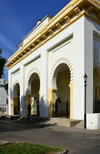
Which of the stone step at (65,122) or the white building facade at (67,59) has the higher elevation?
the white building facade at (67,59)

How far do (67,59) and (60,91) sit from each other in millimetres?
7682

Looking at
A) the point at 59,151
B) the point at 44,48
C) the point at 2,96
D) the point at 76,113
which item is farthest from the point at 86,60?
the point at 2,96

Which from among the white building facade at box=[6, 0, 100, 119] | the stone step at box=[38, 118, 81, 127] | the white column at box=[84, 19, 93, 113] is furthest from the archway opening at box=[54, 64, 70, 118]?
the white column at box=[84, 19, 93, 113]

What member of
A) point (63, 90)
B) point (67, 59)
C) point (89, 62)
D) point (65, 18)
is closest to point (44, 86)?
point (67, 59)

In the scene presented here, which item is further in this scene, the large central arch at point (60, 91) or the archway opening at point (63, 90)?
the archway opening at point (63, 90)

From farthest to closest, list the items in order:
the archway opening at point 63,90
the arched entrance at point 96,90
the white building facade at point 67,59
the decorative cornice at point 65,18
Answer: the archway opening at point 63,90
the arched entrance at point 96,90
the decorative cornice at point 65,18
the white building facade at point 67,59

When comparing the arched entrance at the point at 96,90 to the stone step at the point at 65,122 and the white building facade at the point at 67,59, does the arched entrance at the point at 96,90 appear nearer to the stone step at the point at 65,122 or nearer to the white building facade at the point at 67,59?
the white building facade at the point at 67,59

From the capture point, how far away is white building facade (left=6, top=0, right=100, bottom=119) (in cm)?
1353

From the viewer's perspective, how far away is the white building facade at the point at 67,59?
13531 mm

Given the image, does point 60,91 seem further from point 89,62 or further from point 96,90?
point 89,62

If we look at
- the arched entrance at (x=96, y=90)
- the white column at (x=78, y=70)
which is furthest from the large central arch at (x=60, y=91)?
the arched entrance at (x=96, y=90)

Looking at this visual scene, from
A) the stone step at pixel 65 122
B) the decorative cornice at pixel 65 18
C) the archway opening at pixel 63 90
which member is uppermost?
the decorative cornice at pixel 65 18

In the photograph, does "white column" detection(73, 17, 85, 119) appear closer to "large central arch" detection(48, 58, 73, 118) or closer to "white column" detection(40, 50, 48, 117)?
"large central arch" detection(48, 58, 73, 118)

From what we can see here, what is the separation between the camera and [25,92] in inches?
895
